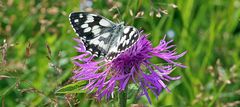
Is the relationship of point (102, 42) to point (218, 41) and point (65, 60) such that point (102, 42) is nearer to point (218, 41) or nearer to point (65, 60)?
point (65, 60)

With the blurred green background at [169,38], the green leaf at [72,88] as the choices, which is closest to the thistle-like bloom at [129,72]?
the green leaf at [72,88]

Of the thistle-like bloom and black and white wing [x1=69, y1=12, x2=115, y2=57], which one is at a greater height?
black and white wing [x1=69, y1=12, x2=115, y2=57]

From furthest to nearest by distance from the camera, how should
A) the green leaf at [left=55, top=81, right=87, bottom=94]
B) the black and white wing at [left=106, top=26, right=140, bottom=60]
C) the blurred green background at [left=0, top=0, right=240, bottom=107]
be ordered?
the blurred green background at [left=0, top=0, right=240, bottom=107], the green leaf at [left=55, top=81, right=87, bottom=94], the black and white wing at [left=106, top=26, right=140, bottom=60]

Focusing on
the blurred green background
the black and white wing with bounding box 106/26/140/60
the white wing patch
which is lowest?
the blurred green background

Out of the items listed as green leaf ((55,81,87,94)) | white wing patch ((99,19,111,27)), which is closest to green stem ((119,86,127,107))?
green leaf ((55,81,87,94))

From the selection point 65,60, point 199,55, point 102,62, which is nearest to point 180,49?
point 199,55

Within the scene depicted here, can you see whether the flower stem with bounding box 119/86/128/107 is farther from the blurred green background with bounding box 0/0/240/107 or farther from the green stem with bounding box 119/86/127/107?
the blurred green background with bounding box 0/0/240/107

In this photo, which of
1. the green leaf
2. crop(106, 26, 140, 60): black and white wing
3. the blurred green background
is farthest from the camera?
the blurred green background

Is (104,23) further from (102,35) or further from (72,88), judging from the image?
(72,88)
